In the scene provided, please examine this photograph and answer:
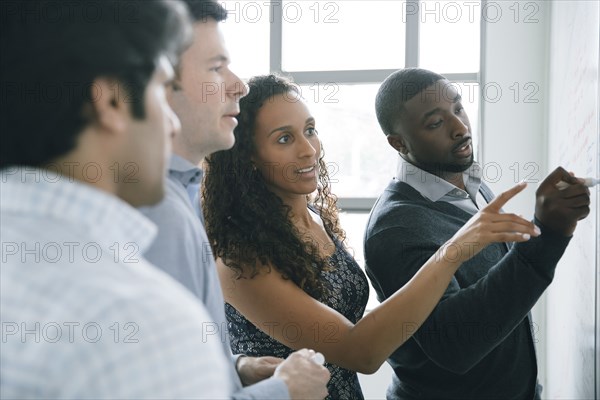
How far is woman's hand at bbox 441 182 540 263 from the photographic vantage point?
125 centimetres

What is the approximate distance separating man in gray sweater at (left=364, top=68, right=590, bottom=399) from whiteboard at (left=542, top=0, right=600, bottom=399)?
0.18 m

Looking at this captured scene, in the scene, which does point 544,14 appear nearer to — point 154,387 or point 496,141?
point 496,141

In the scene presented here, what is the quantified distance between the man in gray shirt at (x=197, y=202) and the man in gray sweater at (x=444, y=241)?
14.2 inches

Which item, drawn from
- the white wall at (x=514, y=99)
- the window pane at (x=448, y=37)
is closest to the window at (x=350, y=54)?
the window pane at (x=448, y=37)

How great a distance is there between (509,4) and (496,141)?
2.29 ft

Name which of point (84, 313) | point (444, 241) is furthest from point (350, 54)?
point (84, 313)

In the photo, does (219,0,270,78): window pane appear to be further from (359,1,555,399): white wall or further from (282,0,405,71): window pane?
(359,1,555,399): white wall

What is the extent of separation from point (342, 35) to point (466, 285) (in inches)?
107

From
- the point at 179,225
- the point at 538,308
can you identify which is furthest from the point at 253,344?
the point at 538,308

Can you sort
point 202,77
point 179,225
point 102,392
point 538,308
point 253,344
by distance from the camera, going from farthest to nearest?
point 538,308
point 253,344
point 202,77
point 179,225
point 102,392

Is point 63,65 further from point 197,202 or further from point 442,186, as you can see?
point 442,186

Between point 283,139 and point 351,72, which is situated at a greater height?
point 351,72

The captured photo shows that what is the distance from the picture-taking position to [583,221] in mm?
1660

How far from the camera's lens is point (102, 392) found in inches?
20.9
